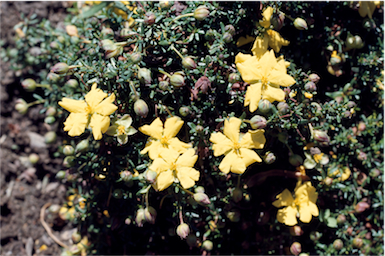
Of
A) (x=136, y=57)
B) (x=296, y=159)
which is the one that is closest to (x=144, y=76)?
(x=136, y=57)

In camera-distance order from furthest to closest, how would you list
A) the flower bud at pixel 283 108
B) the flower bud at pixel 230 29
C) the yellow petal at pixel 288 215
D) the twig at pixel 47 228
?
the twig at pixel 47 228
the yellow petal at pixel 288 215
the flower bud at pixel 230 29
the flower bud at pixel 283 108

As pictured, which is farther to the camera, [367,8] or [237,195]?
[367,8]

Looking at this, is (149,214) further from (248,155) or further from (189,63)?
(189,63)

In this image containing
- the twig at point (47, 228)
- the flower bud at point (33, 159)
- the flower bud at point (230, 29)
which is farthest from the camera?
the flower bud at point (33, 159)

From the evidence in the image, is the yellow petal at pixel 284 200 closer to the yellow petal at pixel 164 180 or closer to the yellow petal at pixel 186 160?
the yellow petal at pixel 186 160

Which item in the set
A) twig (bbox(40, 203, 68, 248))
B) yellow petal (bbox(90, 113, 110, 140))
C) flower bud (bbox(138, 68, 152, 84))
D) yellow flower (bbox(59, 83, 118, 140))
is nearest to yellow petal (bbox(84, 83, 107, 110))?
yellow flower (bbox(59, 83, 118, 140))

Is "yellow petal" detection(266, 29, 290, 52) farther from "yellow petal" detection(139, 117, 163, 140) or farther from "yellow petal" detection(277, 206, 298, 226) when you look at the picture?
"yellow petal" detection(277, 206, 298, 226)

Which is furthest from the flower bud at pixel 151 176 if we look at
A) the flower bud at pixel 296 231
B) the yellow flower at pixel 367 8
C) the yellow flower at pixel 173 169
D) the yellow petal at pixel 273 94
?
the yellow flower at pixel 367 8
